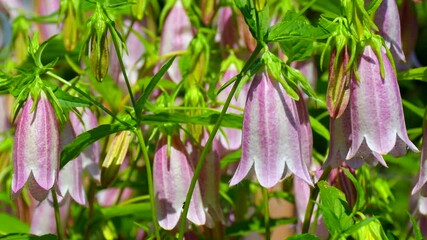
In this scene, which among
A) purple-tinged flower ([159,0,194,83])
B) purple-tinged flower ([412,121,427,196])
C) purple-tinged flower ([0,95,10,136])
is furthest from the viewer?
purple-tinged flower ([0,95,10,136])

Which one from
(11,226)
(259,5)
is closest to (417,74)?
(259,5)

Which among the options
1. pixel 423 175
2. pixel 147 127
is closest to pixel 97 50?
pixel 423 175

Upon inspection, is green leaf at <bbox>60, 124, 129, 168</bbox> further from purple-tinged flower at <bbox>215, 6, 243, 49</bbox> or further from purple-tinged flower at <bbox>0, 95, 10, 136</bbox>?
purple-tinged flower at <bbox>0, 95, 10, 136</bbox>

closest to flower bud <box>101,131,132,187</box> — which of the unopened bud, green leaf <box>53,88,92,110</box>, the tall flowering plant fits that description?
the tall flowering plant

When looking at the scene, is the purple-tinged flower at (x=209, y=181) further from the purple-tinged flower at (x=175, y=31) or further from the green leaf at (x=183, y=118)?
the purple-tinged flower at (x=175, y=31)

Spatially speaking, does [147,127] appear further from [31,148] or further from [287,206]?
[31,148]

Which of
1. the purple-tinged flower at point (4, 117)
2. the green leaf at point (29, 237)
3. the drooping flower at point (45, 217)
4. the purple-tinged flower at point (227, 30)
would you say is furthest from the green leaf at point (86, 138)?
the purple-tinged flower at point (4, 117)
